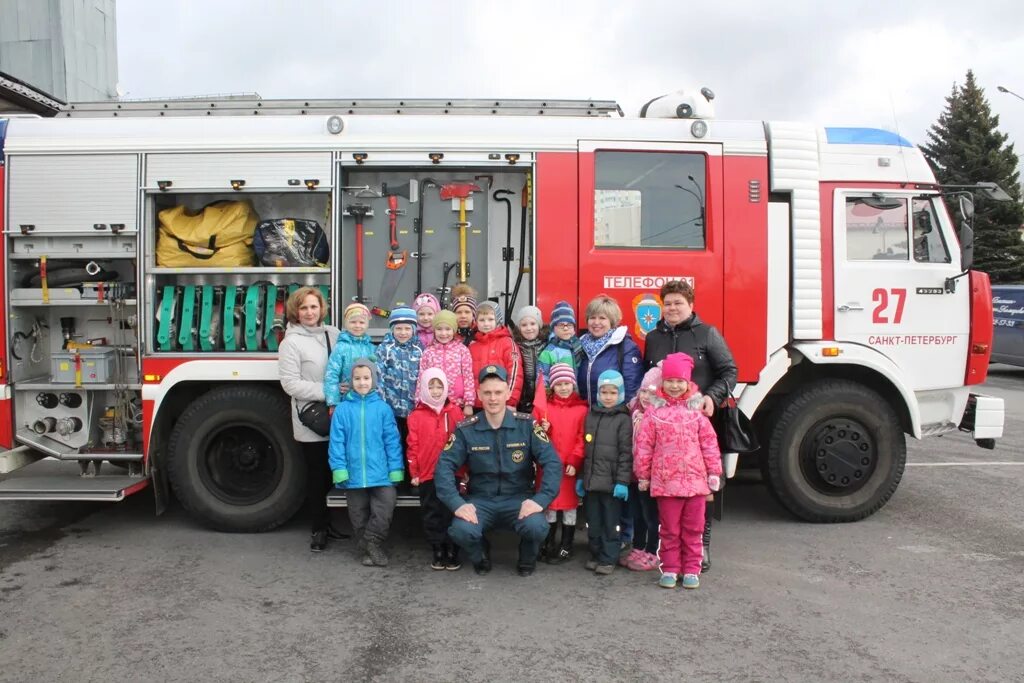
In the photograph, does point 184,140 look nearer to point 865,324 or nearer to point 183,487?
point 183,487

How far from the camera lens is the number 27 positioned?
237 inches

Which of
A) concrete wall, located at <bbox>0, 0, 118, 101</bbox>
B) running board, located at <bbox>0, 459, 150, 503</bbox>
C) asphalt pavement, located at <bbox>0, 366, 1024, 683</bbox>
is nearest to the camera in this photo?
asphalt pavement, located at <bbox>0, 366, 1024, 683</bbox>

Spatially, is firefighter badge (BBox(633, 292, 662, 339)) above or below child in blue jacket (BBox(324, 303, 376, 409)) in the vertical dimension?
above

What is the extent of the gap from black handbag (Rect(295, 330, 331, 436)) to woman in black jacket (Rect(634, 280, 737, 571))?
224 centimetres

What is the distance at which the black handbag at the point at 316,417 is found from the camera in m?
5.36

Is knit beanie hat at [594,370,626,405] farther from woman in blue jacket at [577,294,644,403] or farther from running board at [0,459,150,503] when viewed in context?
running board at [0,459,150,503]

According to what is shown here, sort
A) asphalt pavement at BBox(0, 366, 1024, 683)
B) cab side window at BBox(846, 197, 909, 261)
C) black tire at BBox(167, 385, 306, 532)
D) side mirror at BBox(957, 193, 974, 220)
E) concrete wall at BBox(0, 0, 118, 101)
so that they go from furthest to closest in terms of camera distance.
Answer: concrete wall at BBox(0, 0, 118, 101) < cab side window at BBox(846, 197, 909, 261) < side mirror at BBox(957, 193, 974, 220) < black tire at BBox(167, 385, 306, 532) < asphalt pavement at BBox(0, 366, 1024, 683)

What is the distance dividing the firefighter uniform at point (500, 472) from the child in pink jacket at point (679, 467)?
0.61 metres

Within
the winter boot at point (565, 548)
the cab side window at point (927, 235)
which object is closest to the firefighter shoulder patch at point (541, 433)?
the winter boot at point (565, 548)

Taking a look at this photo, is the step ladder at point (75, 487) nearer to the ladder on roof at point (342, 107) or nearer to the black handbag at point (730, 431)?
the ladder on roof at point (342, 107)

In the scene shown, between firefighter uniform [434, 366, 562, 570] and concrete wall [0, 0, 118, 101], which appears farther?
concrete wall [0, 0, 118, 101]

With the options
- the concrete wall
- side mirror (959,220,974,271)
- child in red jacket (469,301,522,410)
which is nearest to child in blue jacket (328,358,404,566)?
child in red jacket (469,301,522,410)

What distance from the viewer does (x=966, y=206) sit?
593 cm

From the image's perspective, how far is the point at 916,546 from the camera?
564 centimetres
